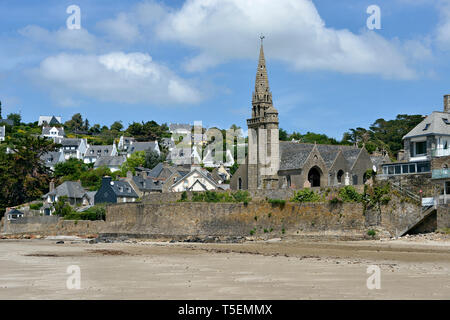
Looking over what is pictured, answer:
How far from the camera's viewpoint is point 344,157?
5256 centimetres

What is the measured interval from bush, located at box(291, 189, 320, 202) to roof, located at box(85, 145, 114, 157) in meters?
77.2

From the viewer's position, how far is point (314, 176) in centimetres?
5128

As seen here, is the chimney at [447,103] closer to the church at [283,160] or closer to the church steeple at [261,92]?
the church at [283,160]

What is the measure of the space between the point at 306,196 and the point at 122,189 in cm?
2889

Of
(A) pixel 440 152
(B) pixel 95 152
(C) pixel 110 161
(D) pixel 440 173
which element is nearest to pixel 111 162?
(C) pixel 110 161

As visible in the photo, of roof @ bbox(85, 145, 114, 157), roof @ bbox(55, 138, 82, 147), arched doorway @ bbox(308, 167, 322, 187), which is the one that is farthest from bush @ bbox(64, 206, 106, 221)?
roof @ bbox(55, 138, 82, 147)

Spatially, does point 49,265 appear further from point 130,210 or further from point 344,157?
point 344,157

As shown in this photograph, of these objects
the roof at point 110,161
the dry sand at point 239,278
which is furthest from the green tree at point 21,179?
the dry sand at point 239,278

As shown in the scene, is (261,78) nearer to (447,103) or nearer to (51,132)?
(447,103)

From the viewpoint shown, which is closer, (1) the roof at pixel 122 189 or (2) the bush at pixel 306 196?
(2) the bush at pixel 306 196

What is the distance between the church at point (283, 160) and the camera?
165 feet

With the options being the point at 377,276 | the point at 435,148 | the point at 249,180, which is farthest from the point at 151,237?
the point at 377,276

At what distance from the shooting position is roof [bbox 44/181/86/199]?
6749 cm

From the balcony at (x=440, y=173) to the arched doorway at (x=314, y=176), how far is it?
16.2m
